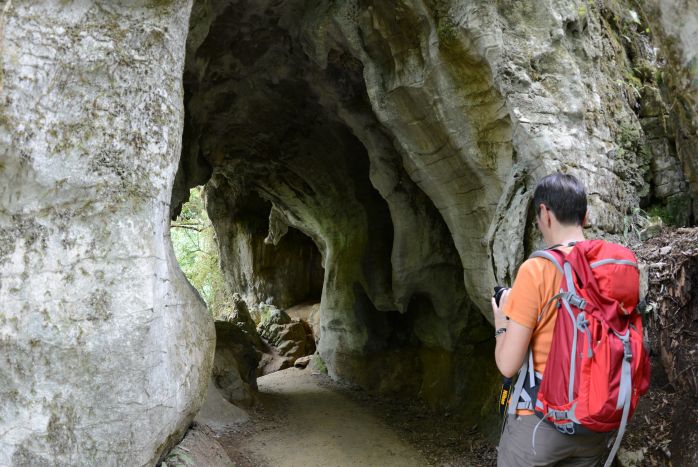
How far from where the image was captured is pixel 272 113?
813 cm

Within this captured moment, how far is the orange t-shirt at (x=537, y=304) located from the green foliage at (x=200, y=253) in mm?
12532

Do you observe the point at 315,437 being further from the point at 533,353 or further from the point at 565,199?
the point at 565,199

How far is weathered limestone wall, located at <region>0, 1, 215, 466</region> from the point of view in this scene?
9.74 feet

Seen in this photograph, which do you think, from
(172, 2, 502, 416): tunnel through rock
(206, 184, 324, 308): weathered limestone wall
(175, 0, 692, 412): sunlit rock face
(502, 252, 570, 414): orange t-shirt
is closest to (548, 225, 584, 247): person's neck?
(502, 252, 570, 414): orange t-shirt

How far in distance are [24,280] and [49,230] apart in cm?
31

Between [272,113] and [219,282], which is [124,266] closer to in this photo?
[272,113]

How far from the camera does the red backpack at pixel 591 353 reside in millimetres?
1971

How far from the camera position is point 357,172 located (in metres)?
8.80

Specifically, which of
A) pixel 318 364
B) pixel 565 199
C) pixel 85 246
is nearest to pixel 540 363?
pixel 565 199

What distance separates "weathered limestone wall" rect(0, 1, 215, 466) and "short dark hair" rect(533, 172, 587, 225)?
231 centimetres

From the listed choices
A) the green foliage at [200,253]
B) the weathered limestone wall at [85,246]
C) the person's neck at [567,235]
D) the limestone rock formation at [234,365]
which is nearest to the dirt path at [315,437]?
the limestone rock formation at [234,365]

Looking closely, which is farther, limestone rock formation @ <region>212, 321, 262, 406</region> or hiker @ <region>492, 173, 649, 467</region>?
limestone rock formation @ <region>212, 321, 262, 406</region>

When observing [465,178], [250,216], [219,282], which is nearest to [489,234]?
[465,178]

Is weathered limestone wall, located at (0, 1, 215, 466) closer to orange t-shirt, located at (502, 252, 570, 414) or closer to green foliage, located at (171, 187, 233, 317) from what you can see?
orange t-shirt, located at (502, 252, 570, 414)
